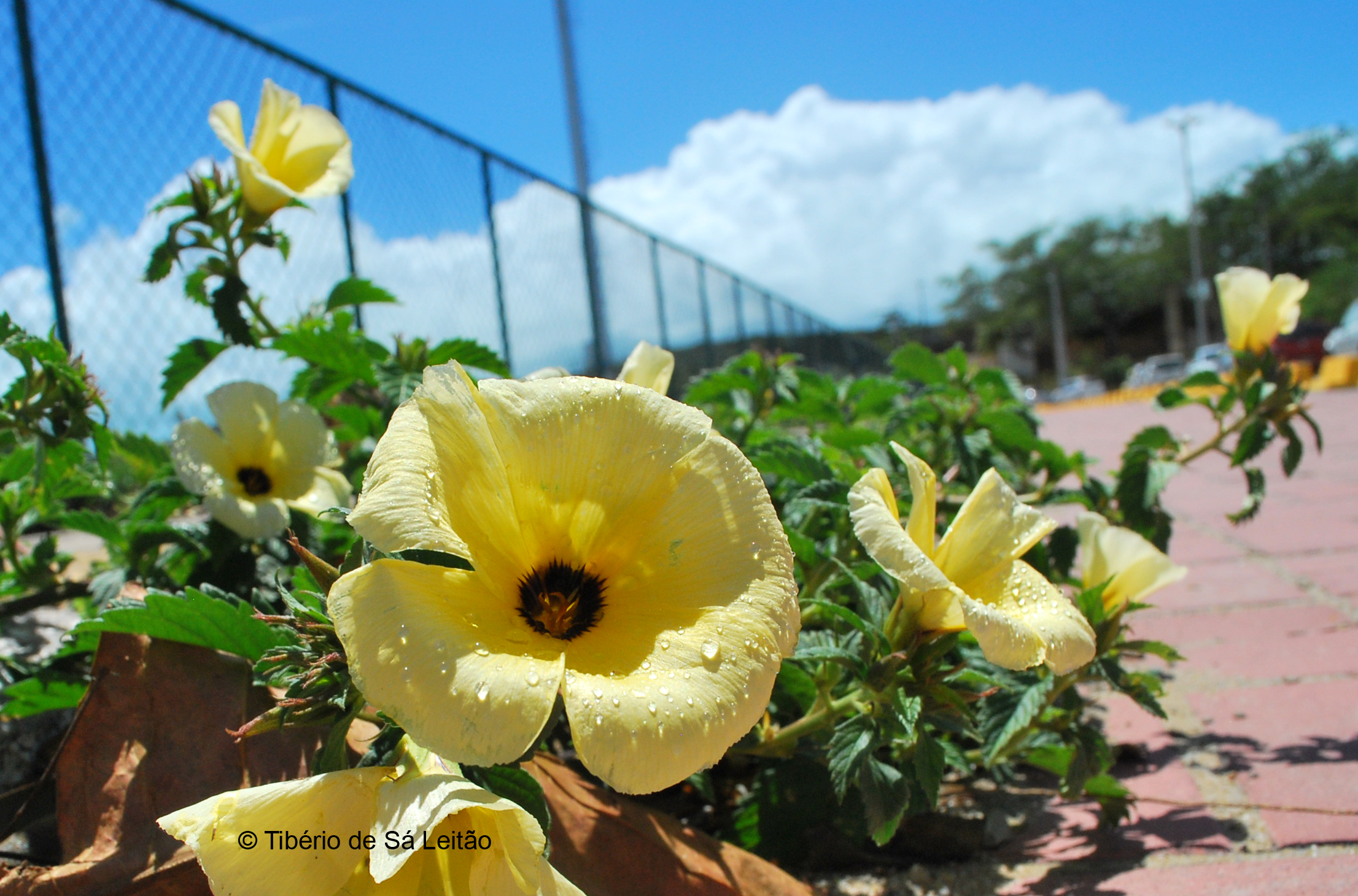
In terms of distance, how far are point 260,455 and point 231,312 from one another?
261 mm

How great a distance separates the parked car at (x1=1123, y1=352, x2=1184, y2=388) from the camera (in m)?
38.9

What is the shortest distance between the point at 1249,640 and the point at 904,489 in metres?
1.52

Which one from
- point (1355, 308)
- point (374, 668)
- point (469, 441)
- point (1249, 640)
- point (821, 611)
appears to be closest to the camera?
point (374, 668)

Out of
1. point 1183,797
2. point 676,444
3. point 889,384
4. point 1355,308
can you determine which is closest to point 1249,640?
point 1183,797

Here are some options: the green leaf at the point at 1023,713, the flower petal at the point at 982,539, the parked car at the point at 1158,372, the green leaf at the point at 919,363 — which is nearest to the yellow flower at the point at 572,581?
the flower petal at the point at 982,539

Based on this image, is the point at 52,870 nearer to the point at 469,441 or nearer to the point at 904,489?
the point at 469,441

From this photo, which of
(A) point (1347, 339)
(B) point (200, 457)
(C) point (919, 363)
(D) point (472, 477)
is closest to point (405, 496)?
(D) point (472, 477)

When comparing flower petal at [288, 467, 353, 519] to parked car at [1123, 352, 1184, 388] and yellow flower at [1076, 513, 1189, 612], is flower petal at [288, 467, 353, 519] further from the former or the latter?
parked car at [1123, 352, 1184, 388]

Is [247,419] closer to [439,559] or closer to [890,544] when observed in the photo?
[439,559]

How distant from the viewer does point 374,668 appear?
0.60 metres

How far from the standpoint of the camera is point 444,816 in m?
0.63

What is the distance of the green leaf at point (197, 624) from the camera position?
910 millimetres

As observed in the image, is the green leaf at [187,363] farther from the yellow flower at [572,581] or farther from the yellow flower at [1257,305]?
the yellow flower at [1257,305]

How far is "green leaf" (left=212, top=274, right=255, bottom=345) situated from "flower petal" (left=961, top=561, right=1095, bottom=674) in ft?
4.22
